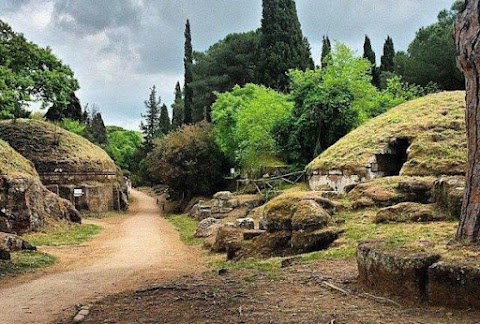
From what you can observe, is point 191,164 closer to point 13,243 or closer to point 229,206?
point 229,206

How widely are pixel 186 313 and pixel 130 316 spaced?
645 mm

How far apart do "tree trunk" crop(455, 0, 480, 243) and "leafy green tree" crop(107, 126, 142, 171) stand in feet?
180

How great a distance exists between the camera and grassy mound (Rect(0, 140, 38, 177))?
56.3 ft

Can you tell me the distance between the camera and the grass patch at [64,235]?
623 inches

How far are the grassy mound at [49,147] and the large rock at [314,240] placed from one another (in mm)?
21979

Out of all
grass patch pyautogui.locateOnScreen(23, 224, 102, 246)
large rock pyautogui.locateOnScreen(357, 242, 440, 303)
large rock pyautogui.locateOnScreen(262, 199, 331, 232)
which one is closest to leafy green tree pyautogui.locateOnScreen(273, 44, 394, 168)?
grass patch pyautogui.locateOnScreen(23, 224, 102, 246)

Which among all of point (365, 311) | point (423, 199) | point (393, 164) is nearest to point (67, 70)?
point (393, 164)

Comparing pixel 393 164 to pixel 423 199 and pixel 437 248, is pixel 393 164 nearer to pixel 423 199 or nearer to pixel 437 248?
pixel 423 199

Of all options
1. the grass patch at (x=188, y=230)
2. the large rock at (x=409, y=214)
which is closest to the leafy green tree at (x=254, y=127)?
the grass patch at (x=188, y=230)

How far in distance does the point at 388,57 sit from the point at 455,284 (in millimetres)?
38919

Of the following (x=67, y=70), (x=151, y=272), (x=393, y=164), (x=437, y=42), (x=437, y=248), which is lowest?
(x=151, y=272)

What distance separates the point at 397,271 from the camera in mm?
5422

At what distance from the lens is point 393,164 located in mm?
16719

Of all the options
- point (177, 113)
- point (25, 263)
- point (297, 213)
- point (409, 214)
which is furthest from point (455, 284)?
point (177, 113)
